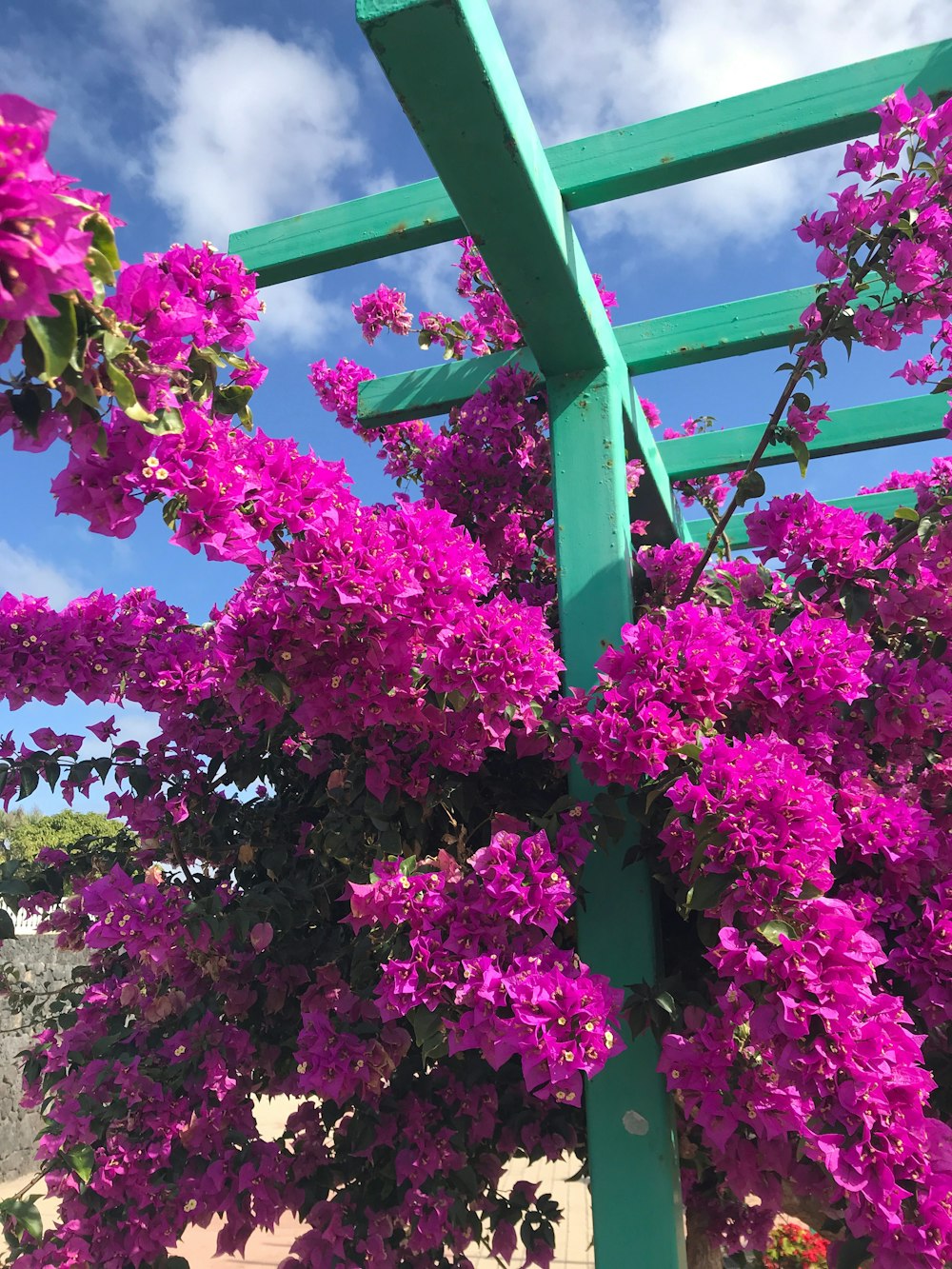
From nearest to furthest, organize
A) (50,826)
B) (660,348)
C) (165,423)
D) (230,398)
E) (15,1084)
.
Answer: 1. (165,423)
2. (230,398)
3. (660,348)
4. (15,1084)
5. (50,826)

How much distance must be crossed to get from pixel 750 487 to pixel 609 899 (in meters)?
0.87

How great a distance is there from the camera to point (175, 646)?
188 centimetres

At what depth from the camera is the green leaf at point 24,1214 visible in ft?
4.64

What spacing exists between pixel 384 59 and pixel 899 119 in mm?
1062

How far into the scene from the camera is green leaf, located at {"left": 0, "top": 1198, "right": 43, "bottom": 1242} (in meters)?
1.42

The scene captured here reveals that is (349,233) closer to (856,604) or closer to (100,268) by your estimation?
(856,604)

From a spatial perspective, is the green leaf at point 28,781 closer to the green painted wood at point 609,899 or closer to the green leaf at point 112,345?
the green painted wood at point 609,899

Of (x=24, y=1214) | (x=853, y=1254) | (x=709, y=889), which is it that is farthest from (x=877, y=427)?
(x=24, y=1214)

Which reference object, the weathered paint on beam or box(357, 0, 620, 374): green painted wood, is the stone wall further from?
box(357, 0, 620, 374): green painted wood

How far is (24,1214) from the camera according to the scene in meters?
1.42

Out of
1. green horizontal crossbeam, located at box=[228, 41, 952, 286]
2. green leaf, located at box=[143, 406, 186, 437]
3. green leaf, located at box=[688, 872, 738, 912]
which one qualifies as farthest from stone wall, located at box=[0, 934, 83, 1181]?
green leaf, located at box=[143, 406, 186, 437]

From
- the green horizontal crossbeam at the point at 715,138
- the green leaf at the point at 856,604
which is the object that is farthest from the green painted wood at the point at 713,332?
the green leaf at the point at 856,604

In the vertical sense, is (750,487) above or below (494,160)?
below

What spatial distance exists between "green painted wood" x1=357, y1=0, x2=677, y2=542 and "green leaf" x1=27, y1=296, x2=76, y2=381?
0.77 metres
